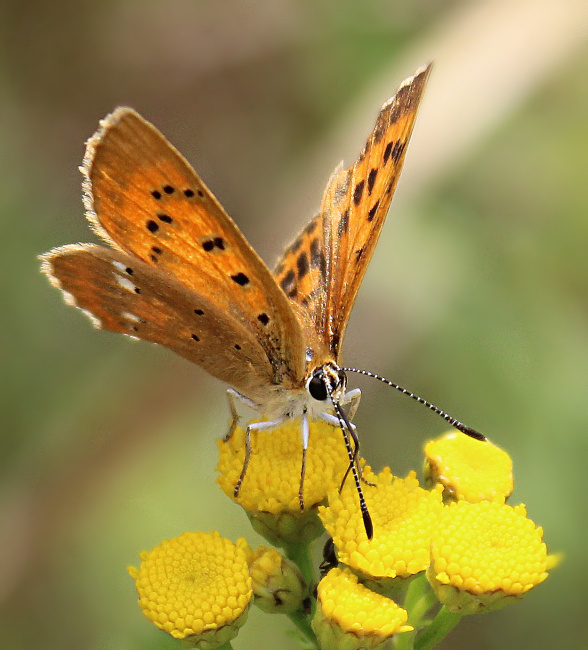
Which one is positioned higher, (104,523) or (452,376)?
(452,376)

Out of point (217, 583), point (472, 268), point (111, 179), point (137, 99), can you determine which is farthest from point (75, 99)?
point (217, 583)

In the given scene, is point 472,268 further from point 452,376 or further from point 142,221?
point 142,221

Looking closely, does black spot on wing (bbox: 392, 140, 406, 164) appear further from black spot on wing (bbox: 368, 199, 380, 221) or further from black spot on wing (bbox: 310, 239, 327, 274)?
black spot on wing (bbox: 310, 239, 327, 274)

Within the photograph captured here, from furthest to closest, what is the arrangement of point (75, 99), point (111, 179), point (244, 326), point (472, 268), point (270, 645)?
point (75, 99) < point (472, 268) < point (270, 645) < point (244, 326) < point (111, 179)

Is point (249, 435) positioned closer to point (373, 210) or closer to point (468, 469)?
point (468, 469)

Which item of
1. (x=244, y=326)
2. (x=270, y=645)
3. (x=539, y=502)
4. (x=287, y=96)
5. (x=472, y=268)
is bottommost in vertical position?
(x=270, y=645)

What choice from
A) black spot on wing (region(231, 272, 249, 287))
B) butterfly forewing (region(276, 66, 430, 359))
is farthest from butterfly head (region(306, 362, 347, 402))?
black spot on wing (region(231, 272, 249, 287))
